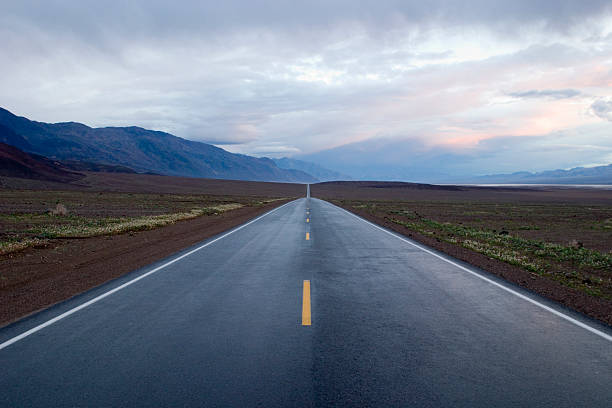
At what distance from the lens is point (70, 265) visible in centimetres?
1027

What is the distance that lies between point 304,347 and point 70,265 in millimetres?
8219

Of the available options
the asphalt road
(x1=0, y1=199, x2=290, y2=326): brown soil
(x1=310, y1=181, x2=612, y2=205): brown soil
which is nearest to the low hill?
(x1=310, y1=181, x2=612, y2=205): brown soil

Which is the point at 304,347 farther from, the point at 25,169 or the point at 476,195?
the point at 25,169

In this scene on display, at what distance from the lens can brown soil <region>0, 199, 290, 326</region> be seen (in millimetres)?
7090

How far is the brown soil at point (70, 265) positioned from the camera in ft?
23.3

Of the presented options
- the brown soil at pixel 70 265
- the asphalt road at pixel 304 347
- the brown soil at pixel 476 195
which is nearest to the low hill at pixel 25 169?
the brown soil at pixel 476 195

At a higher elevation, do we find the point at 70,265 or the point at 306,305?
the point at 306,305

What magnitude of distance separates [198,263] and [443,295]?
6249mm

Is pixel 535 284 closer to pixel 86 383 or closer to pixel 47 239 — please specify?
pixel 86 383

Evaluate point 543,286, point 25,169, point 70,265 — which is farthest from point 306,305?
point 25,169

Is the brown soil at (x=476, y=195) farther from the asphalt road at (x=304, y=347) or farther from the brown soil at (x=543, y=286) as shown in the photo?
the asphalt road at (x=304, y=347)

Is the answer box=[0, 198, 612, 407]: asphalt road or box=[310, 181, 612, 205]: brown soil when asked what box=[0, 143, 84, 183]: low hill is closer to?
box=[310, 181, 612, 205]: brown soil

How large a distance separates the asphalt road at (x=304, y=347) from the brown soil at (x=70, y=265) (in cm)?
66

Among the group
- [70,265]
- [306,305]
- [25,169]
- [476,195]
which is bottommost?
[70,265]
